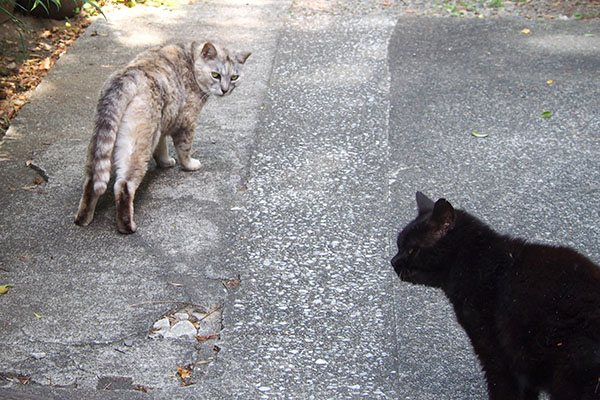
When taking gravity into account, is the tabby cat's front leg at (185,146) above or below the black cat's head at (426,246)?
below

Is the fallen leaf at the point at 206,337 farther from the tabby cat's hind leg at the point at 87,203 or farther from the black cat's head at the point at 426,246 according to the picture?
the tabby cat's hind leg at the point at 87,203

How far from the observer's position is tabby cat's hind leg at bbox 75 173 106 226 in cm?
438

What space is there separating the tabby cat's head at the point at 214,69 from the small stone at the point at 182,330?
7.48 feet

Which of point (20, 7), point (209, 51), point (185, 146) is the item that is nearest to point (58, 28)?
point (20, 7)

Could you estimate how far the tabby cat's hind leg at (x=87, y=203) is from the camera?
4.38 metres

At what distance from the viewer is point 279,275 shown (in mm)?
4020

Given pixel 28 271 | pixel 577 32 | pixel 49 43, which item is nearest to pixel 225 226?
pixel 28 271

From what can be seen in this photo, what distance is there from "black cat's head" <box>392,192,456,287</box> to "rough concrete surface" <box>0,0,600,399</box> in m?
0.41

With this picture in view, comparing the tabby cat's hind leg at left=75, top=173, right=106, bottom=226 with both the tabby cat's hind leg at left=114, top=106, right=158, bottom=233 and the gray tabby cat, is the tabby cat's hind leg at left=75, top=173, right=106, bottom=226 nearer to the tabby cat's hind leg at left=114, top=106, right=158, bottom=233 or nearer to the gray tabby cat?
the gray tabby cat

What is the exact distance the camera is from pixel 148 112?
4605mm

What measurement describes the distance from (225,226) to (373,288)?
1.15 metres

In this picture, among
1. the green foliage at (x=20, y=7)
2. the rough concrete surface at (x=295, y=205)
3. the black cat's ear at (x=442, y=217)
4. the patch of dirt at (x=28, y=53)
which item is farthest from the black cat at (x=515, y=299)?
the patch of dirt at (x=28, y=53)

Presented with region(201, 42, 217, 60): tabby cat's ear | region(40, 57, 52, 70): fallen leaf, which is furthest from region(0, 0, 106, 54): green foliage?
region(201, 42, 217, 60): tabby cat's ear

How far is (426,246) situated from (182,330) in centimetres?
136
